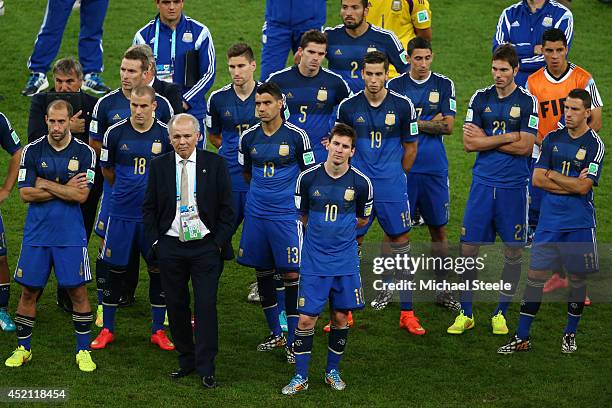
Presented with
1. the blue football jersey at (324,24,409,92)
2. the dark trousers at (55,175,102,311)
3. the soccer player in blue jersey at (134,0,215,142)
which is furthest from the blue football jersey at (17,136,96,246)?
the blue football jersey at (324,24,409,92)

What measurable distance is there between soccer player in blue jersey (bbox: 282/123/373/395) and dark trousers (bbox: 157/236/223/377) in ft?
2.03

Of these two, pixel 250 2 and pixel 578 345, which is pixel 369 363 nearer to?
pixel 578 345

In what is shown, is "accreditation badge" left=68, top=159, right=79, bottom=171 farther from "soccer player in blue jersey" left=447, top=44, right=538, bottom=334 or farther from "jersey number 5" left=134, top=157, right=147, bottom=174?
"soccer player in blue jersey" left=447, top=44, right=538, bottom=334

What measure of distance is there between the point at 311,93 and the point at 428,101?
1.02m

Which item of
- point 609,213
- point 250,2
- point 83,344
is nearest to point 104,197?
point 83,344

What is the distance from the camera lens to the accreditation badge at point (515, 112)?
32.3 feet

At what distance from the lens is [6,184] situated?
9398 mm

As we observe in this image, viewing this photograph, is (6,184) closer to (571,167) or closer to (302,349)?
(302,349)

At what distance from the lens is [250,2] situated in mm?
18625

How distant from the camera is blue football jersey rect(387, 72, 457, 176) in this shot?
10.3 m

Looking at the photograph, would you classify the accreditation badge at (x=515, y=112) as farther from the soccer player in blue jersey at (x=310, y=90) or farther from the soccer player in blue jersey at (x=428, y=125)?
the soccer player in blue jersey at (x=310, y=90)

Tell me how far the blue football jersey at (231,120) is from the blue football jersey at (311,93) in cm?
42

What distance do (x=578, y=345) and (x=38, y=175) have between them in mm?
4478

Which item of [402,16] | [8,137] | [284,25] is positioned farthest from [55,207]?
[402,16]
